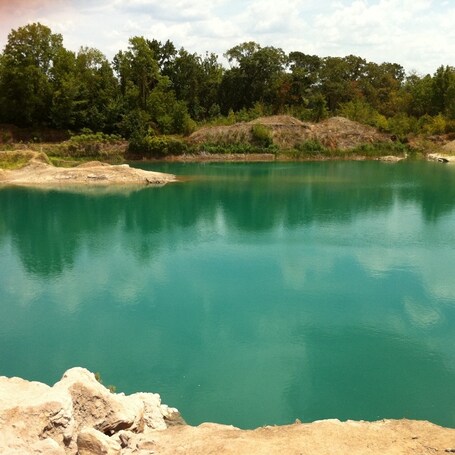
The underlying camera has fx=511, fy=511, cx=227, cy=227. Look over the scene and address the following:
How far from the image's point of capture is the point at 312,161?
139ft

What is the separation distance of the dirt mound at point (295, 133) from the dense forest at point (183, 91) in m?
1.97

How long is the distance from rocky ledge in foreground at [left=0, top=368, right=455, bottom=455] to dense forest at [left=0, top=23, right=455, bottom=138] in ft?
125

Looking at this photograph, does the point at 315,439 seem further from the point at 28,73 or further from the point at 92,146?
the point at 28,73

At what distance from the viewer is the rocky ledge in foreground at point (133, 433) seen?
18.7 ft

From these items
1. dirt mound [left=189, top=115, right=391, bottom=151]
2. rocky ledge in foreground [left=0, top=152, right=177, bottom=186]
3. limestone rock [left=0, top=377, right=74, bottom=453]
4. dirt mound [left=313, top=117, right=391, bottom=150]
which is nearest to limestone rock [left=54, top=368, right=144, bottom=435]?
limestone rock [left=0, top=377, right=74, bottom=453]

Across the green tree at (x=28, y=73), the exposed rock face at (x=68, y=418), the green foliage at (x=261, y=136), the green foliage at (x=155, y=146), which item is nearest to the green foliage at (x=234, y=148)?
the green foliage at (x=261, y=136)

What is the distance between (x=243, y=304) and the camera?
12.4 meters

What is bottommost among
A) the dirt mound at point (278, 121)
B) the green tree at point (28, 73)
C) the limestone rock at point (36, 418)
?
the limestone rock at point (36, 418)

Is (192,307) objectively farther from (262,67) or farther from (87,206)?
(262,67)

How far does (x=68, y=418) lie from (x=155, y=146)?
121 ft

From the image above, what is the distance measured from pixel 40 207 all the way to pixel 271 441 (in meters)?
20.4

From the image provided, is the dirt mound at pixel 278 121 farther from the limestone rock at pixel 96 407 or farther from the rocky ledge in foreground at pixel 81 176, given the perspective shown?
the limestone rock at pixel 96 407

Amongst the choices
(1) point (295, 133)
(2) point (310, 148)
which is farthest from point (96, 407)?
(1) point (295, 133)

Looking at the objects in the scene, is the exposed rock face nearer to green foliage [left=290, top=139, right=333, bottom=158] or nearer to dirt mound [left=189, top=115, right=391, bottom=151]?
green foliage [left=290, top=139, right=333, bottom=158]
